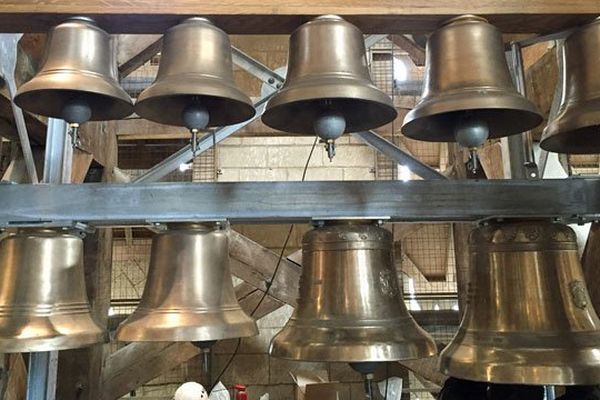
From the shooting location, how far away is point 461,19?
3.89 feet

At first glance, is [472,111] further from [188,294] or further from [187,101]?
[188,294]

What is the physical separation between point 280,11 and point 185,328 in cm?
72

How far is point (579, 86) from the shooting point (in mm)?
1199

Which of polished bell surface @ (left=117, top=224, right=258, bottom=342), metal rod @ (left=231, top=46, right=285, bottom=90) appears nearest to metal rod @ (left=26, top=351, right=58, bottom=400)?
polished bell surface @ (left=117, top=224, right=258, bottom=342)

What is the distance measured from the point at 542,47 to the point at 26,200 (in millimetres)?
2514

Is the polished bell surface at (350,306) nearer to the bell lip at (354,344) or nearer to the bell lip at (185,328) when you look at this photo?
the bell lip at (354,344)

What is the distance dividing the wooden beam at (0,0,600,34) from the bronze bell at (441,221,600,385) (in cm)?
48

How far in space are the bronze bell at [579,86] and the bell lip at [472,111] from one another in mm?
56

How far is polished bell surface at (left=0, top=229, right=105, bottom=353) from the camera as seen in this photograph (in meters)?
1.18

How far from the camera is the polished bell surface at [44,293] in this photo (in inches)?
46.4

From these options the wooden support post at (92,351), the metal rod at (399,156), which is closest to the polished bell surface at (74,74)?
the metal rod at (399,156)

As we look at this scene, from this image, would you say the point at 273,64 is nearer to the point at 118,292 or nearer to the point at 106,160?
the point at 106,160

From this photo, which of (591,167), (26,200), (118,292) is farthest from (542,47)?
(118,292)

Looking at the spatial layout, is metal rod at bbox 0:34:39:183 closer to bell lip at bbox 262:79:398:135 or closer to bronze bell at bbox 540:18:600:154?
bell lip at bbox 262:79:398:135
